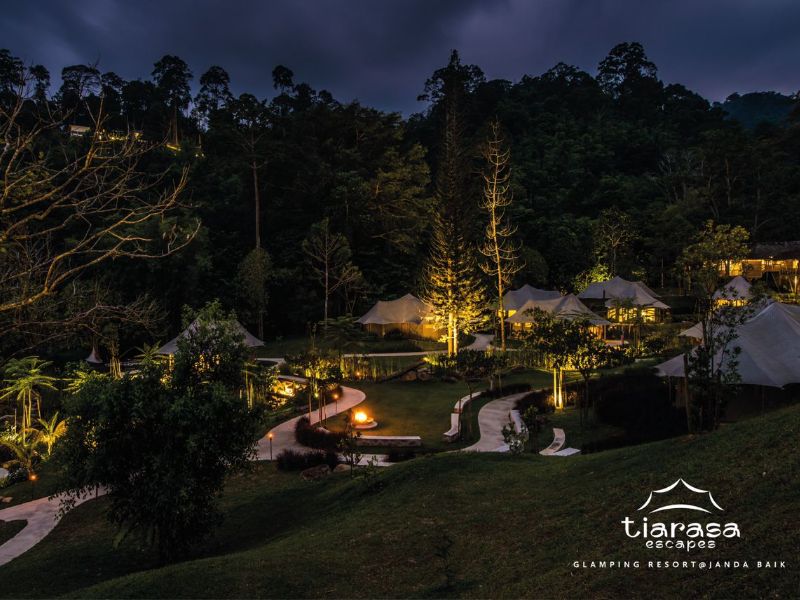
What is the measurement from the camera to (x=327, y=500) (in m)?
10.9

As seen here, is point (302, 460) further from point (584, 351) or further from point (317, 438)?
point (584, 351)

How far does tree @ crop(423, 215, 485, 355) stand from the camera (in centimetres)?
3052

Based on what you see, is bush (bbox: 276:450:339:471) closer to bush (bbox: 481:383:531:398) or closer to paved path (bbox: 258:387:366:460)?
paved path (bbox: 258:387:366:460)

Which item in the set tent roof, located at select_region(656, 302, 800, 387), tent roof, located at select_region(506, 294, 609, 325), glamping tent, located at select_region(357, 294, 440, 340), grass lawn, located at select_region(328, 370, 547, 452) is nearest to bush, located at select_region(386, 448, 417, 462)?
grass lawn, located at select_region(328, 370, 547, 452)

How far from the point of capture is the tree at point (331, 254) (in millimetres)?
37094

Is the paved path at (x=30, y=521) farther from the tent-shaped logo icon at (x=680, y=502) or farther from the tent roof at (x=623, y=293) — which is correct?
the tent roof at (x=623, y=293)

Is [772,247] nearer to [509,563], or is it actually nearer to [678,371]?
[678,371]

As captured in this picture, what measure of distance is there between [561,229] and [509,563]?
46907 millimetres

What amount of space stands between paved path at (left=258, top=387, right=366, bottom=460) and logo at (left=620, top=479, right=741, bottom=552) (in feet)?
34.0

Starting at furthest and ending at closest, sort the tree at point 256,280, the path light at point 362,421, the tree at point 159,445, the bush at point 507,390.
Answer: the tree at point 256,280, the bush at point 507,390, the path light at point 362,421, the tree at point 159,445

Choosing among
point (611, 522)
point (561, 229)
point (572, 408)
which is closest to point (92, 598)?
point (611, 522)

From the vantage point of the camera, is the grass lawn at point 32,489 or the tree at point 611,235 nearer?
the grass lawn at point 32,489

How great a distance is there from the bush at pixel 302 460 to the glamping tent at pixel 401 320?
2203 cm

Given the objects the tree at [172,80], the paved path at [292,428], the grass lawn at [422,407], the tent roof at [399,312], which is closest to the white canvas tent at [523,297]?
the tent roof at [399,312]
